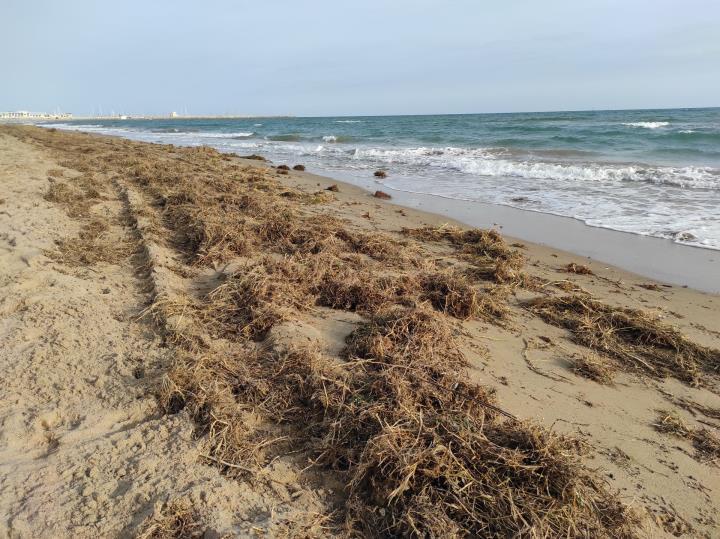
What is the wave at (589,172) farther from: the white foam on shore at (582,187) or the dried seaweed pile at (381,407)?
Result: the dried seaweed pile at (381,407)

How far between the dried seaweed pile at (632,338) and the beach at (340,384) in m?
0.02

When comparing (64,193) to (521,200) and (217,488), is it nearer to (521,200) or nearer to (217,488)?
(217,488)

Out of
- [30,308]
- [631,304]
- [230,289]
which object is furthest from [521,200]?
[30,308]

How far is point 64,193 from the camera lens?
5898 millimetres

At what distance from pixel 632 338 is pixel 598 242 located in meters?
2.72

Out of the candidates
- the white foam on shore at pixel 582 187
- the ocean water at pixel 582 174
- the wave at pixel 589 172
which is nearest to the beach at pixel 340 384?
the white foam on shore at pixel 582 187

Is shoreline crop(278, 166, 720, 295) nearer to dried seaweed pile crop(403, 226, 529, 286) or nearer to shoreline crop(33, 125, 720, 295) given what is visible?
shoreline crop(33, 125, 720, 295)

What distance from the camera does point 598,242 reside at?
5.59m

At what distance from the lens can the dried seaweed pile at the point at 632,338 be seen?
9.48 ft

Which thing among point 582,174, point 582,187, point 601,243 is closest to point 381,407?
point 601,243

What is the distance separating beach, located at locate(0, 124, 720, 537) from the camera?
5.34ft

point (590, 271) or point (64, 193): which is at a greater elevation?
point (64, 193)

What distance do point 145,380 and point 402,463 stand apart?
1440 millimetres

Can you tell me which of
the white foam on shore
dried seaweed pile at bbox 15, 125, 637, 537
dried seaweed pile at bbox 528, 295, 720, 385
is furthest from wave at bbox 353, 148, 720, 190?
dried seaweed pile at bbox 15, 125, 637, 537
